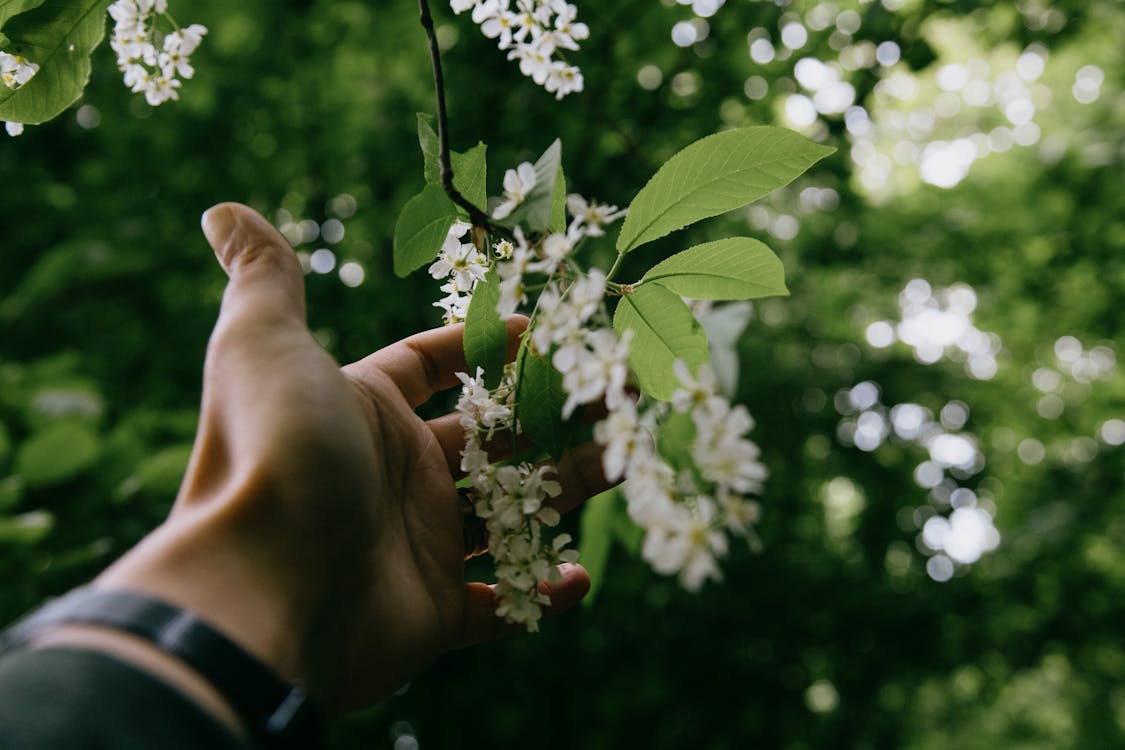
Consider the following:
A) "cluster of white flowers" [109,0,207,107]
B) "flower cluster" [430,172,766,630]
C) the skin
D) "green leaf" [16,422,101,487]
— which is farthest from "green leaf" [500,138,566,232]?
"green leaf" [16,422,101,487]

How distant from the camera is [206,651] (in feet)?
2.51

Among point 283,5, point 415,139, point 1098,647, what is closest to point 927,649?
point 1098,647

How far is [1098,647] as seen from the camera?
5.30 meters

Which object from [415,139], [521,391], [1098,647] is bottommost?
[1098,647]

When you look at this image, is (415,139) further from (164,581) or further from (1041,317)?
(1041,317)

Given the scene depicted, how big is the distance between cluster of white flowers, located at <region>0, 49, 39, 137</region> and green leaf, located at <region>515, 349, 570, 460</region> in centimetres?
87

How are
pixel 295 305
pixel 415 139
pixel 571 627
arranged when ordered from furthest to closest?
pixel 571 627, pixel 415 139, pixel 295 305

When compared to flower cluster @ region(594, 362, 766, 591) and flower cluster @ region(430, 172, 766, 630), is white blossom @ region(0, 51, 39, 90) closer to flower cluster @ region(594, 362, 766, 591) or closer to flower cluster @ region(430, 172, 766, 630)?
flower cluster @ region(430, 172, 766, 630)

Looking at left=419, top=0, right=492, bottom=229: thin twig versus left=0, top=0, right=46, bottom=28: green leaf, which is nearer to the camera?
left=419, top=0, right=492, bottom=229: thin twig

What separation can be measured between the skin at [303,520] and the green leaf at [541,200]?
0.40 m

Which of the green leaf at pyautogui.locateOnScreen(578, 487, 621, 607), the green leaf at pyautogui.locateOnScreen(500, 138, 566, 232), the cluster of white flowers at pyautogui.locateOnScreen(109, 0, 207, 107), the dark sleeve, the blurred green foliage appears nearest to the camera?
the dark sleeve

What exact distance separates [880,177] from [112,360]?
6749 millimetres

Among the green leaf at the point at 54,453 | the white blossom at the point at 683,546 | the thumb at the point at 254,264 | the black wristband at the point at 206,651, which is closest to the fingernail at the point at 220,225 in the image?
the thumb at the point at 254,264

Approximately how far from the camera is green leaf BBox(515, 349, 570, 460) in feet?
3.29
